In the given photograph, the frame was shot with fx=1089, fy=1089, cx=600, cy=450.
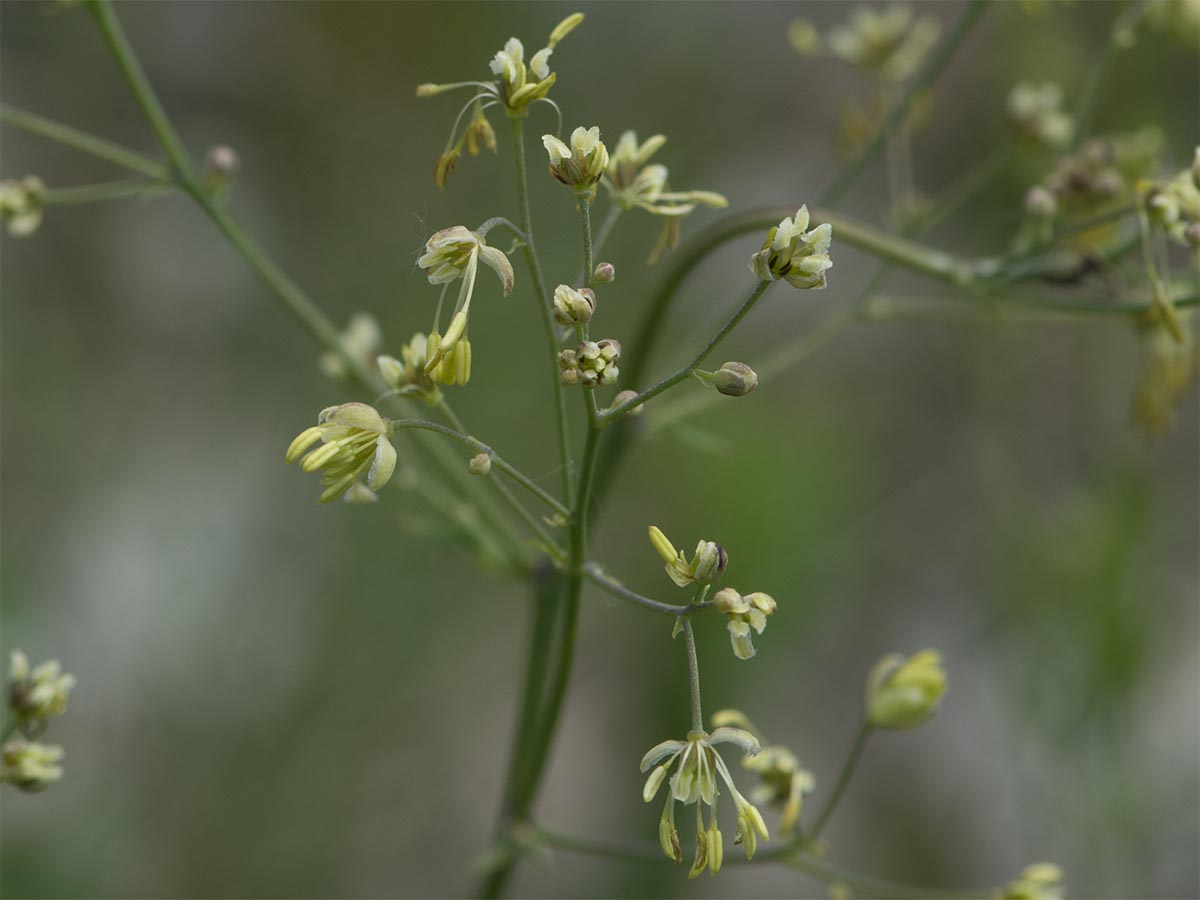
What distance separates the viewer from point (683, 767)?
1.10 meters

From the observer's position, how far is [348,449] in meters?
1.10

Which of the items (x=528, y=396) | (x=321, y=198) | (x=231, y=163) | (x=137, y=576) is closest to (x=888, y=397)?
(x=528, y=396)

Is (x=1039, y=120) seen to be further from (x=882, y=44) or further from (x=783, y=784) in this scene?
(x=783, y=784)

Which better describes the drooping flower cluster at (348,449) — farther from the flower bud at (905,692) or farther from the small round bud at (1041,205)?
the small round bud at (1041,205)

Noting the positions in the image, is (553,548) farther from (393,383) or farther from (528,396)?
(528,396)

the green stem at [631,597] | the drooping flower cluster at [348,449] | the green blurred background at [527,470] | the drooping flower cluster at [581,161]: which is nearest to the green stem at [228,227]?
the green blurred background at [527,470]

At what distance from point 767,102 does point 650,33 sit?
3.46 ft

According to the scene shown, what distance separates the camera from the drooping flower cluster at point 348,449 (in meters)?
1.07

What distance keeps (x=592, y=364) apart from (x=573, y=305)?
0.20 ft

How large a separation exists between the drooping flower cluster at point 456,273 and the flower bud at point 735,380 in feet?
0.75

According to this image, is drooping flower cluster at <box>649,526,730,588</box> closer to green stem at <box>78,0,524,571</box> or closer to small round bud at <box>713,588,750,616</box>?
small round bud at <box>713,588,750,616</box>

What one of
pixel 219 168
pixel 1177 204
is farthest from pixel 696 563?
pixel 219 168

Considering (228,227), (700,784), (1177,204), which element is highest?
(1177,204)

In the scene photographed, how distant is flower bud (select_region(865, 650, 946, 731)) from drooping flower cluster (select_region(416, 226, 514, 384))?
89cm
